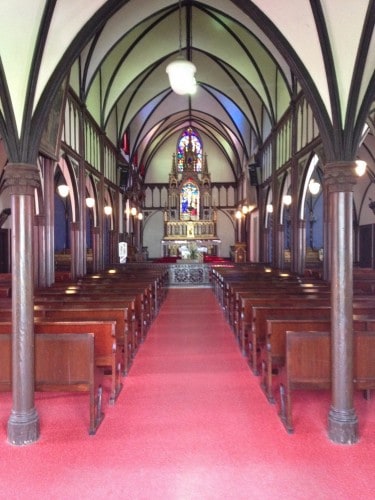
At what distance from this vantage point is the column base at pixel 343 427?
433cm

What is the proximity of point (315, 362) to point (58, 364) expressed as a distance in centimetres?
299

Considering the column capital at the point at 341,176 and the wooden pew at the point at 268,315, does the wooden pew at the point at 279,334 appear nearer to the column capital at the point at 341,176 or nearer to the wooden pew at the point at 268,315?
the wooden pew at the point at 268,315

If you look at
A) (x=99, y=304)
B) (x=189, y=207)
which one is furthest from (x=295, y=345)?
(x=189, y=207)

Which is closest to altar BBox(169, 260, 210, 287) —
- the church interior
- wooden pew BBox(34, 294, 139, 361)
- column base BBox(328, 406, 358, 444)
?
the church interior

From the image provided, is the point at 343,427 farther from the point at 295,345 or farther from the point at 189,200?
the point at 189,200

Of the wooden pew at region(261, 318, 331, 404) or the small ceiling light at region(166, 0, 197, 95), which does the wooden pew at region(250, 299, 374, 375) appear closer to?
the wooden pew at region(261, 318, 331, 404)

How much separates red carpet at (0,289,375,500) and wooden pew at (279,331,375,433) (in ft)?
1.52

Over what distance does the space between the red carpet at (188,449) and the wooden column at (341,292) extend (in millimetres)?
425

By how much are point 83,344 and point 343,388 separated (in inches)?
117

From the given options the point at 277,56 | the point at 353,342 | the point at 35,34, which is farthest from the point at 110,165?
the point at 353,342

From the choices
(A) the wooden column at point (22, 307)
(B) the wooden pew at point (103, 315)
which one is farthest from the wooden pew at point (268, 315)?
(A) the wooden column at point (22, 307)

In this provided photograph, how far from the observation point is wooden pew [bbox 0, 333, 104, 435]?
4.69 metres

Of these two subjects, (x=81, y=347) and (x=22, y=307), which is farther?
(x=81, y=347)

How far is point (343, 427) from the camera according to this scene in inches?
171
